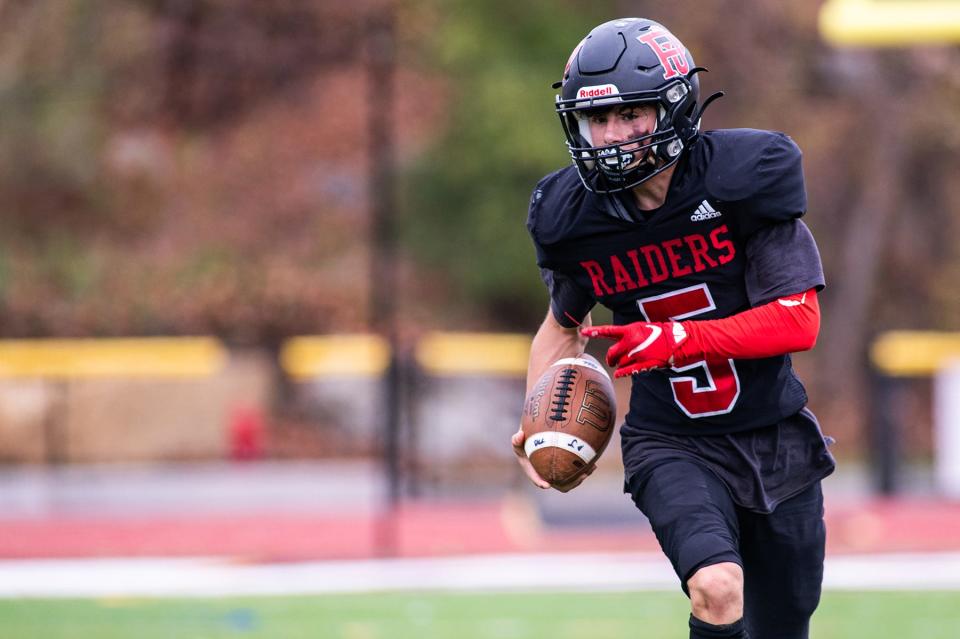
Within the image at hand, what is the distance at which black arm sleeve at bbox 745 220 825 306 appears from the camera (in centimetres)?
382

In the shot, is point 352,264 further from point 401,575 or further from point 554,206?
point 554,206

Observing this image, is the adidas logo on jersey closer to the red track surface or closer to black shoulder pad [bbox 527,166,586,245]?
black shoulder pad [bbox 527,166,586,245]

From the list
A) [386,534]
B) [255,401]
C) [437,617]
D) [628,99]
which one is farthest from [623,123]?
[255,401]

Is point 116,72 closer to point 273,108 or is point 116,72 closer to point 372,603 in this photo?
point 273,108

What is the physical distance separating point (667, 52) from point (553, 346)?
0.96 m

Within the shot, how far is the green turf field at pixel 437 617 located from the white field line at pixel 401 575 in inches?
12.0

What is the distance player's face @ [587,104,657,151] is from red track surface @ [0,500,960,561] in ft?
20.9

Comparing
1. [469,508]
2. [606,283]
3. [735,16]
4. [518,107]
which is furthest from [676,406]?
[735,16]

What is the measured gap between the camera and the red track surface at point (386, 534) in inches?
400

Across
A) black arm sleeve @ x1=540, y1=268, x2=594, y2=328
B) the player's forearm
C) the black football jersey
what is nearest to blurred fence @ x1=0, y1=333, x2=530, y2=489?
the player's forearm

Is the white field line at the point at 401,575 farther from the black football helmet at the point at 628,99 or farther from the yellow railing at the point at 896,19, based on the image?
the black football helmet at the point at 628,99

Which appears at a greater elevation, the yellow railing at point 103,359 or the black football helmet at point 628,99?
the black football helmet at point 628,99

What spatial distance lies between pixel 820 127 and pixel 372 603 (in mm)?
13720

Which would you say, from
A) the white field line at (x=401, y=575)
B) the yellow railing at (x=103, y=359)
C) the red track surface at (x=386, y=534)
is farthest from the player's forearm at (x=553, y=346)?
the yellow railing at (x=103, y=359)
